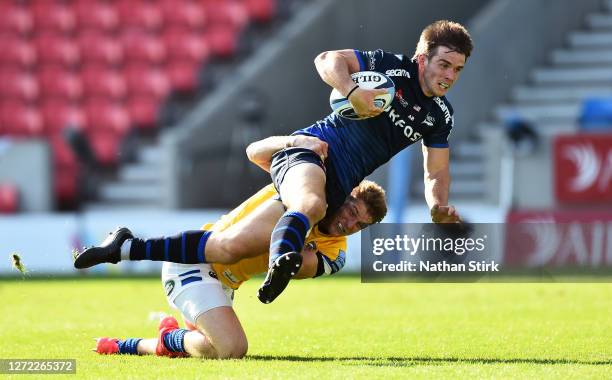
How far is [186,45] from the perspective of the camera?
60.2 feet

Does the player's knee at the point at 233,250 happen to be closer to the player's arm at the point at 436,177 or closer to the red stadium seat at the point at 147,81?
the player's arm at the point at 436,177

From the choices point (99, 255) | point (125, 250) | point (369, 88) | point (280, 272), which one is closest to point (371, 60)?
point (369, 88)

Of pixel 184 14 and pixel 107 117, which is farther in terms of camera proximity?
pixel 184 14

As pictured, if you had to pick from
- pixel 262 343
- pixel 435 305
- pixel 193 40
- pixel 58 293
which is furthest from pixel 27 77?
pixel 262 343

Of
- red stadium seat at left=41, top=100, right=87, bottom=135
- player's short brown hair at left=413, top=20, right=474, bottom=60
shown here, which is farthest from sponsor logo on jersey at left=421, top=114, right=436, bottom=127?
red stadium seat at left=41, top=100, right=87, bottom=135

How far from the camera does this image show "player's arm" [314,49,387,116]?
6.49 metres

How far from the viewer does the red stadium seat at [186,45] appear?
1812cm

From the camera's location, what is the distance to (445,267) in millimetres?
9188

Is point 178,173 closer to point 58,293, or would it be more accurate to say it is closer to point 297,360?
point 58,293

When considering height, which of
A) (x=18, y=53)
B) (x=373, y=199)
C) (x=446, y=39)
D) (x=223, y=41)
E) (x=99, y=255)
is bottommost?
(x=99, y=255)

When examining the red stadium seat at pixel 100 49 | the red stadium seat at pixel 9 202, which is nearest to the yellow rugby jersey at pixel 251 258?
the red stadium seat at pixel 9 202

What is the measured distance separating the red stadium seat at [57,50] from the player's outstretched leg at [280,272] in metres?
13.5

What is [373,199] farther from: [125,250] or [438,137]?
[125,250]

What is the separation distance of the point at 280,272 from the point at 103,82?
13124 mm
